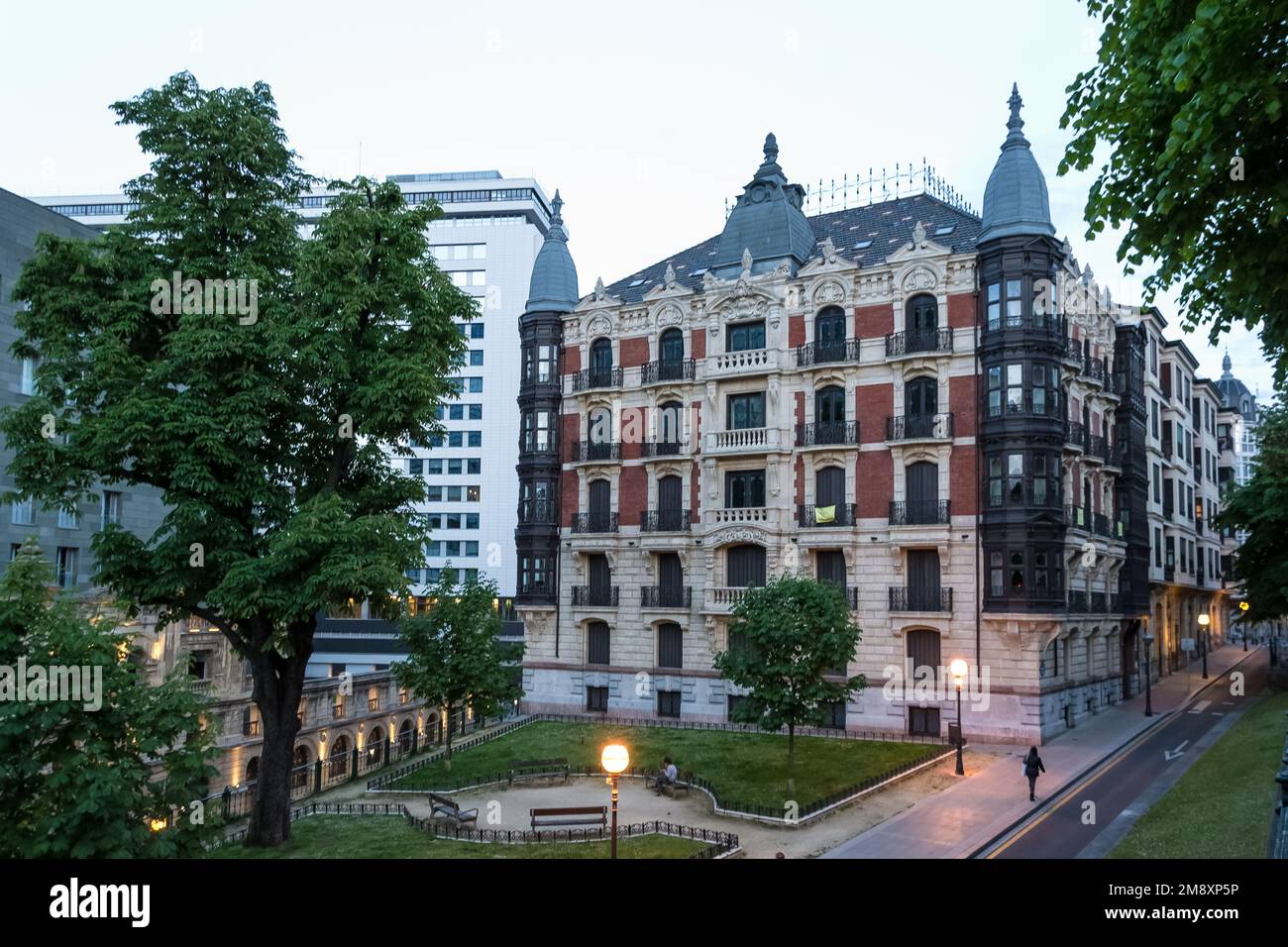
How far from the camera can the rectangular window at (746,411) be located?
145 ft

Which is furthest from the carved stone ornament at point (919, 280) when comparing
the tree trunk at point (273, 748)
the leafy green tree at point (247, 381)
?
the tree trunk at point (273, 748)

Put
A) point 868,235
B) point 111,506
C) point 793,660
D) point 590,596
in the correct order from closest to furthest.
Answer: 1. point 793,660
2. point 111,506
3. point 868,235
4. point 590,596

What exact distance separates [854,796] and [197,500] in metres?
20.5

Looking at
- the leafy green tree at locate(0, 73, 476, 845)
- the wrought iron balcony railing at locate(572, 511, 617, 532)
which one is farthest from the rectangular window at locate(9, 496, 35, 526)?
the wrought iron balcony railing at locate(572, 511, 617, 532)

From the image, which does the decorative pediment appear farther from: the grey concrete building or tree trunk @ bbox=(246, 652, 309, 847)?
the grey concrete building

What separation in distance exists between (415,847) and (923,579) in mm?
25364

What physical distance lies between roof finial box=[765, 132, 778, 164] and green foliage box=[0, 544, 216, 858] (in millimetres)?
41962

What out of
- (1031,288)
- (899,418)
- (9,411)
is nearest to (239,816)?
(9,411)

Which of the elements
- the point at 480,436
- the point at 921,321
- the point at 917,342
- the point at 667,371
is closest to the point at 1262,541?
the point at 917,342

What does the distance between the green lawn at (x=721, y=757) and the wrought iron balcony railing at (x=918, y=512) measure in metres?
9.60

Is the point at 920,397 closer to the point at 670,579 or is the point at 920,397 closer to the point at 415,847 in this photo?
the point at 670,579

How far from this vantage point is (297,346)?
21.8 m

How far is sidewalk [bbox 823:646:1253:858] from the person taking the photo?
22312 millimetres

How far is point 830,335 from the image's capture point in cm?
4269
